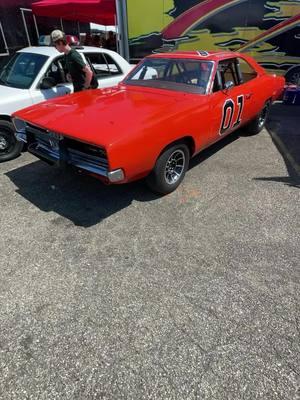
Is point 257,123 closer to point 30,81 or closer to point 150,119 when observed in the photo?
point 150,119

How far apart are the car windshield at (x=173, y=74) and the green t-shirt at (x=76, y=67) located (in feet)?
2.47

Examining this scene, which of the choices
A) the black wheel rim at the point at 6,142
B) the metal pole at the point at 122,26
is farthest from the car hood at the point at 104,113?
the metal pole at the point at 122,26

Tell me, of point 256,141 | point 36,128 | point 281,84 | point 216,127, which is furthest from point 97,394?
point 281,84

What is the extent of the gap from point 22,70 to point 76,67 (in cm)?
124

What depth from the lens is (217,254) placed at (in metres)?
2.83

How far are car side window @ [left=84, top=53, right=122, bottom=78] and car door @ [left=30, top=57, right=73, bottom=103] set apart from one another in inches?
27.3

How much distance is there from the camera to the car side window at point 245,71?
186 inches

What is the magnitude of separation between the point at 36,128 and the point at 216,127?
2.42 m

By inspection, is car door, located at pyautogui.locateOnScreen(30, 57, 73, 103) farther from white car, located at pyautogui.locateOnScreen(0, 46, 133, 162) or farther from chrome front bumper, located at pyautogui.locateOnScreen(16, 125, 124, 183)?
chrome front bumper, located at pyautogui.locateOnScreen(16, 125, 124, 183)

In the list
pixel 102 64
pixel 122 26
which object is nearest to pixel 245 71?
pixel 102 64

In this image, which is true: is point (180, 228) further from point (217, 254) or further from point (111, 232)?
point (111, 232)

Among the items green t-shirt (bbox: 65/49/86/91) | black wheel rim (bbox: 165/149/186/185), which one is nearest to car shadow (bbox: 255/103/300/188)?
black wheel rim (bbox: 165/149/186/185)

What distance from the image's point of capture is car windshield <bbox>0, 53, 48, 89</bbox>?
4871 mm

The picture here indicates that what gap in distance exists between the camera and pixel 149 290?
2.44 meters
